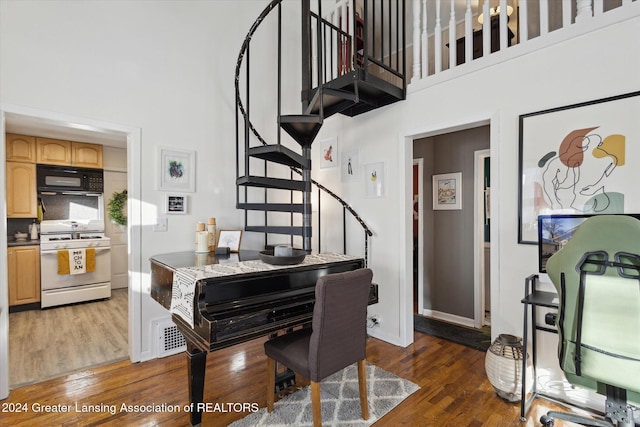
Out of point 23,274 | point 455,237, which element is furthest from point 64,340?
point 455,237

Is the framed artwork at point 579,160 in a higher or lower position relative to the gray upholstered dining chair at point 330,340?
higher

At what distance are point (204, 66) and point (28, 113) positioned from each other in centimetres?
154

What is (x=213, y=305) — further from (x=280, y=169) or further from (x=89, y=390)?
(x=280, y=169)

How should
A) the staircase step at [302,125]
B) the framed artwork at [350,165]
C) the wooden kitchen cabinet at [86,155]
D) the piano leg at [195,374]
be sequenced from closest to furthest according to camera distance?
the piano leg at [195,374] < the staircase step at [302,125] < the framed artwork at [350,165] < the wooden kitchen cabinet at [86,155]

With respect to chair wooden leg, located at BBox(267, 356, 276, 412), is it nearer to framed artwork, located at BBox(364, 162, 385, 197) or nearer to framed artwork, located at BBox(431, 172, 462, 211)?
framed artwork, located at BBox(364, 162, 385, 197)

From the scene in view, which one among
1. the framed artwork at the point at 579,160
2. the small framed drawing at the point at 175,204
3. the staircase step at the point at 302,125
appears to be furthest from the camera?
the small framed drawing at the point at 175,204

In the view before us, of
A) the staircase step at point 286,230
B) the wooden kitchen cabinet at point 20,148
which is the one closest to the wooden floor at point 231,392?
the staircase step at point 286,230

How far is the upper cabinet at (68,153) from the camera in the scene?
4266 millimetres

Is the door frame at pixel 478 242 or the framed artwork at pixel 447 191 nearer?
the door frame at pixel 478 242

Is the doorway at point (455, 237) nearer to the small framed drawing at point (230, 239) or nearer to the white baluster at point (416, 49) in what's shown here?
the white baluster at point (416, 49)

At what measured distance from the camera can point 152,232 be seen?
2854mm

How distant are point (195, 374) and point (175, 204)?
172 centimetres

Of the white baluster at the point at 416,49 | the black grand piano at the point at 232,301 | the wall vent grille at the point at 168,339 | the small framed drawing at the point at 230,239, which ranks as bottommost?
the wall vent grille at the point at 168,339

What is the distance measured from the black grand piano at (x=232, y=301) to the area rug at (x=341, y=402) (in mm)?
484
